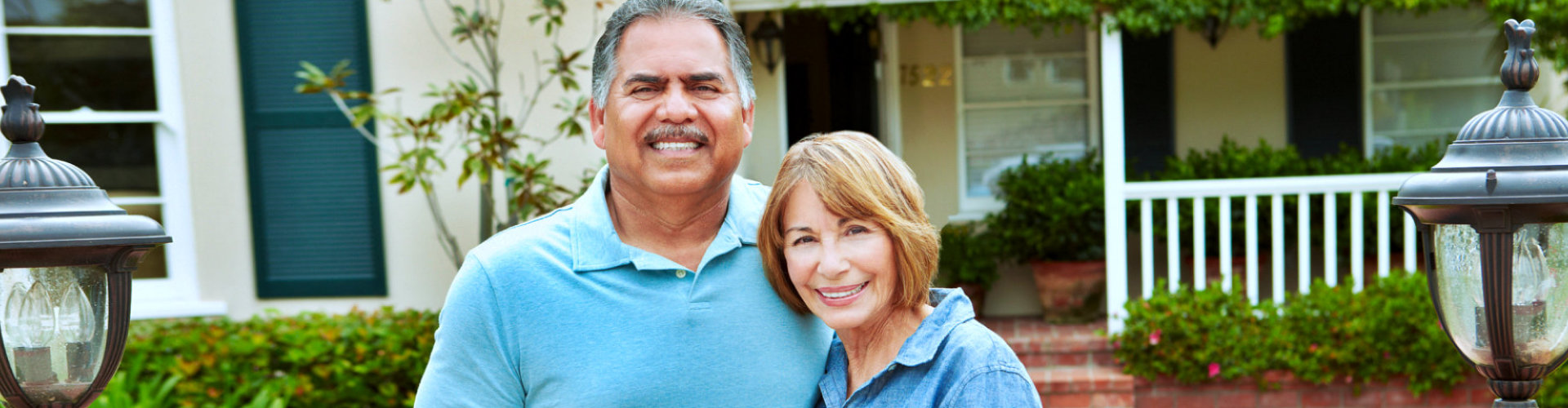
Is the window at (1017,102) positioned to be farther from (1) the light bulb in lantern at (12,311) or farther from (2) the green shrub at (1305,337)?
(1) the light bulb in lantern at (12,311)

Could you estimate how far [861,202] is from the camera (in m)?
1.60

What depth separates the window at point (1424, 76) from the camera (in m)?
6.64

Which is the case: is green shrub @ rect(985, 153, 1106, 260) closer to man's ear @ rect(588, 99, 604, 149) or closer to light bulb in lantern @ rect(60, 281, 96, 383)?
man's ear @ rect(588, 99, 604, 149)

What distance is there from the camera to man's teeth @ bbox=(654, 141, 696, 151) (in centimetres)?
165

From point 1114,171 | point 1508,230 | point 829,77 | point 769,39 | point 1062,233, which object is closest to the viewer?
point 1508,230

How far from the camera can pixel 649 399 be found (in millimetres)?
1623

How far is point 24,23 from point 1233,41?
246 inches

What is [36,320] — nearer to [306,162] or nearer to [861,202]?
[861,202]

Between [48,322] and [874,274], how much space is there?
1461 millimetres

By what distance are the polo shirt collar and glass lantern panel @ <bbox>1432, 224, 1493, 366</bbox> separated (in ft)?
3.17

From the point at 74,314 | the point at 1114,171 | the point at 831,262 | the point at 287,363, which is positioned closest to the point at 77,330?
the point at 74,314

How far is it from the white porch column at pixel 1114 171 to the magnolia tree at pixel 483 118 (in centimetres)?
240

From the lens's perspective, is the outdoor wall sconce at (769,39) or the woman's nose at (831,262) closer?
the woman's nose at (831,262)

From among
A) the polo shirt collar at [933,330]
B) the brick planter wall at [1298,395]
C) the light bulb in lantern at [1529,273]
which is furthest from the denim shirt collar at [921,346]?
the brick planter wall at [1298,395]
